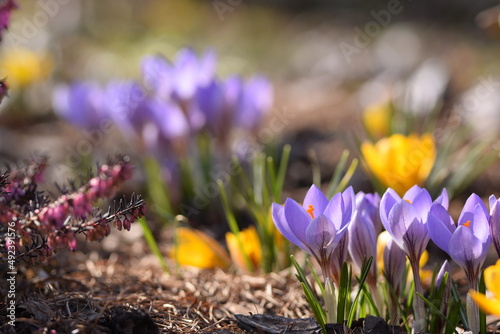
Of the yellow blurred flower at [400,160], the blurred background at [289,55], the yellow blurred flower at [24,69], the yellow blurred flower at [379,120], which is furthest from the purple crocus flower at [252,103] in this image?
the yellow blurred flower at [24,69]

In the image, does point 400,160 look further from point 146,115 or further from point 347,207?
point 146,115

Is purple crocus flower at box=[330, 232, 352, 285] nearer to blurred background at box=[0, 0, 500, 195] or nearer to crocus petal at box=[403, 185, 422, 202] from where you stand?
crocus petal at box=[403, 185, 422, 202]

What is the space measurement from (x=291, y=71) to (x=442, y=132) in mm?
3214

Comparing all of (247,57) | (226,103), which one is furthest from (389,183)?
Answer: (247,57)

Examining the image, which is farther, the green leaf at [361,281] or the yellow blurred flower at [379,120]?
the yellow blurred flower at [379,120]

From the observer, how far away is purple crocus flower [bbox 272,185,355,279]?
105cm

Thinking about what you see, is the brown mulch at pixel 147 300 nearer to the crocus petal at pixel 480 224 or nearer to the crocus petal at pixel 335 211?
the crocus petal at pixel 335 211

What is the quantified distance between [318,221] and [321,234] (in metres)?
0.03

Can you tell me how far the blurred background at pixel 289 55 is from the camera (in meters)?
3.41

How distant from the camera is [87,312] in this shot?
119cm

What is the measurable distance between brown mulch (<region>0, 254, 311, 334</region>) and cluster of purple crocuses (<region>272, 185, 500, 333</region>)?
31 cm

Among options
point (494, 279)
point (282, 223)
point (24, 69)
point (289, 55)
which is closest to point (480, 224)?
point (494, 279)

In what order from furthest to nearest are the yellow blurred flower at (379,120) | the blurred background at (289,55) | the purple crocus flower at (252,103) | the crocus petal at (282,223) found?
the blurred background at (289,55)
the yellow blurred flower at (379,120)
the purple crocus flower at (252,103)
the crocus petal at (282,223)

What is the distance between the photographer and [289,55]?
680 cm
